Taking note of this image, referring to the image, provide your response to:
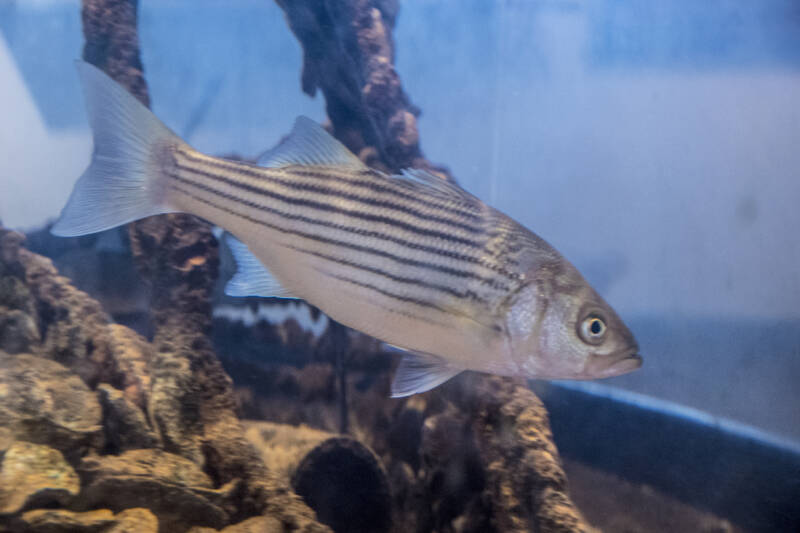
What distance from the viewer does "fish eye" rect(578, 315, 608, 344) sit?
1.27 metres

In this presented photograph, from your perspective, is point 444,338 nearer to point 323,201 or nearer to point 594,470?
point 323,201

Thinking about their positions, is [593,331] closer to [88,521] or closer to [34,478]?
[88,521]

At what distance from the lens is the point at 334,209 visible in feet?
5.03

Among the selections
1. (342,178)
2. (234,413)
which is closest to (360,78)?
(342,178)

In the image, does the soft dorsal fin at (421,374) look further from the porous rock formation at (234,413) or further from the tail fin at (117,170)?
the tail fin at (117,170)

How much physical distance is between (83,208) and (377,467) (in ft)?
6.03

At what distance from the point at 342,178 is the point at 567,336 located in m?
0.90

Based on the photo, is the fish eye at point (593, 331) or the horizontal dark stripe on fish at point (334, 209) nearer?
the fish eye at point (593, 331)

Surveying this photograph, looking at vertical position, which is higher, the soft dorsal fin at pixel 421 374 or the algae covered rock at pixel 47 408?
the soft dorsal fin at pixel 421 374

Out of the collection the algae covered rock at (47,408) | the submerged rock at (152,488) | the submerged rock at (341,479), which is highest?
the algae covered rock at (47,408)

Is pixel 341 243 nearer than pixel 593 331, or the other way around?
pixel 593 331

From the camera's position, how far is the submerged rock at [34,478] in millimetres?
1183

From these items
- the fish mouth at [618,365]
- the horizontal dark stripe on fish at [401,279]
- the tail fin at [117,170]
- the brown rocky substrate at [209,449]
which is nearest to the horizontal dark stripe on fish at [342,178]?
the tail fin at [117,170]

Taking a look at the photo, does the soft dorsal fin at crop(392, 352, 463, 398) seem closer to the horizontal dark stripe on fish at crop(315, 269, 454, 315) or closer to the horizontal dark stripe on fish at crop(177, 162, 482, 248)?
the horizontal dark stripe on fish at crop(315, 269, 454, 315)
